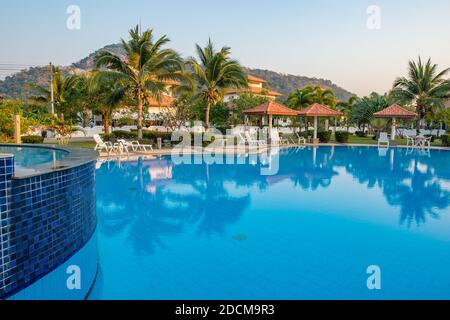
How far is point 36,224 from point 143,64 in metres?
16.8

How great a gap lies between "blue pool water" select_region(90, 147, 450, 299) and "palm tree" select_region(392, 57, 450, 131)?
16.5 m

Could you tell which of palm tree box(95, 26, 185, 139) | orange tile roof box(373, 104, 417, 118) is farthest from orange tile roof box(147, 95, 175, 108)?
orange tile roof box(373, 104, 417, 118)

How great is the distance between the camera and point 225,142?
66.1 feet

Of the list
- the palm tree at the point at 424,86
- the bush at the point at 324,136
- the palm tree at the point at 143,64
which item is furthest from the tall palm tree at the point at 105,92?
the palm tree at the point at 424,86

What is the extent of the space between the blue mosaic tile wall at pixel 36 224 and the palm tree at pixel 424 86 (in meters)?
27.3

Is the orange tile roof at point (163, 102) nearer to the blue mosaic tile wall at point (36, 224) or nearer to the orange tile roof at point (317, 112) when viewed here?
the orange tile roof at point (317, 112)

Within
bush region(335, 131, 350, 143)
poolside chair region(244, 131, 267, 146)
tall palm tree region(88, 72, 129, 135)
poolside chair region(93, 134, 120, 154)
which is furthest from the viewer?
bush region(335, 131, 350, 143)

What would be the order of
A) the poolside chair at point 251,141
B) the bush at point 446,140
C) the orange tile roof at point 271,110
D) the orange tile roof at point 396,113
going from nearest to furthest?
the poolside chair at point 251,141, the orange tile roof at point 271,110, the bush at point 446,140, the orange tile roof at point 396,113

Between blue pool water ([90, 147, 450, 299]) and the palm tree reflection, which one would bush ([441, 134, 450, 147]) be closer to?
the palm tree reflection

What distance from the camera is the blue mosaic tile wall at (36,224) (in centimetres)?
289

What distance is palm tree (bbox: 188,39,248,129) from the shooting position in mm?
21531

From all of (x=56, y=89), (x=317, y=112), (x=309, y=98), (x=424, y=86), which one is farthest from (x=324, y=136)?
(x=56, y=89)
